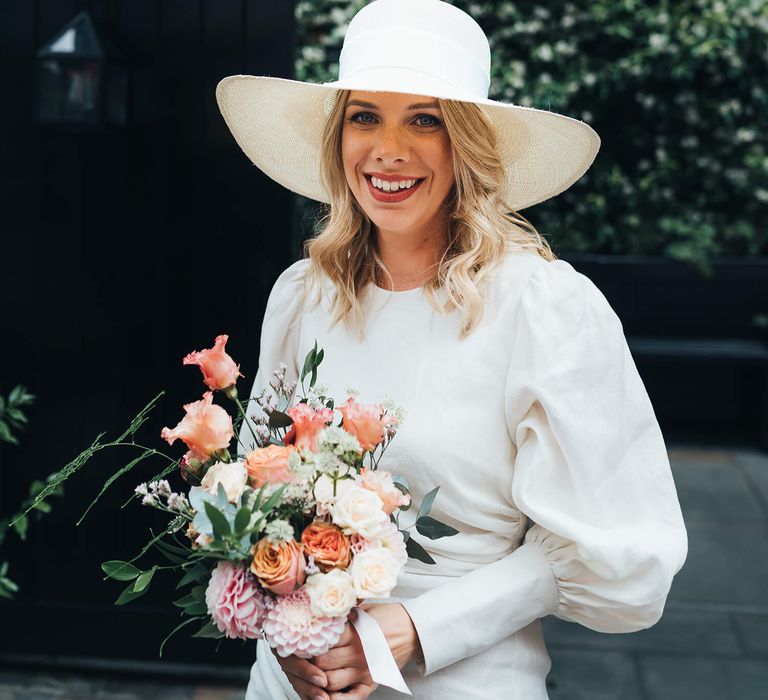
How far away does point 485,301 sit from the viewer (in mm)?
1755

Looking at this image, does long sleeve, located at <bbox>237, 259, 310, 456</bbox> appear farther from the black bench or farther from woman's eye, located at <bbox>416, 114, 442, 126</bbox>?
the black bench

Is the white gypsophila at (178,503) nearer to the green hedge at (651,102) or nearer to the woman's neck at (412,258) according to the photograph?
the woman's neck at (412,258)

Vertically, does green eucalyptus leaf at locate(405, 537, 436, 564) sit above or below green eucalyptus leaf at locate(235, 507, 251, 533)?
below

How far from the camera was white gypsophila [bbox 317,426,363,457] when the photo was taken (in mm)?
1439

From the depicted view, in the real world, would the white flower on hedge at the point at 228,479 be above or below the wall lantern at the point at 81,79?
below

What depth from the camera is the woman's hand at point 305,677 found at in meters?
1.55

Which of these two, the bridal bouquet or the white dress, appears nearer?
the bridal bouquet

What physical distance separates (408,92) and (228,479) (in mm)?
691

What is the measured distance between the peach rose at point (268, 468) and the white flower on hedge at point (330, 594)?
0.47 feet

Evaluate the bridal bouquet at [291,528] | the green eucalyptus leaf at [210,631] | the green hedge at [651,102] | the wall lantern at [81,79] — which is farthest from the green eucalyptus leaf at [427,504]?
the green hedge at [651,102]

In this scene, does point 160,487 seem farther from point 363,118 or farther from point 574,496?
point 363,118

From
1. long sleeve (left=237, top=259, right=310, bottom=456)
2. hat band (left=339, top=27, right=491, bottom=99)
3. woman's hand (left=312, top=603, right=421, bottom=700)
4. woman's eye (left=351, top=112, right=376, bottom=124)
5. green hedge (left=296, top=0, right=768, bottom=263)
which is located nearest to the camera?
woman's hand (left=312, top=603, right=421, bottom=700)

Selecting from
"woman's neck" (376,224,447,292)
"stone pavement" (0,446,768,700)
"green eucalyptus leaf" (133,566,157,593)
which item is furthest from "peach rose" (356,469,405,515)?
"stone pavement" (0,446,768,700)

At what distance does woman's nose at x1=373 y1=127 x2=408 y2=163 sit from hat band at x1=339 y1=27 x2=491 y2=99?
11 cm
